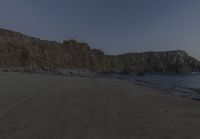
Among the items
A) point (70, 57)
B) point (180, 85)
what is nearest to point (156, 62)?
point (70, 57)

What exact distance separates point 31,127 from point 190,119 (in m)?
5.30

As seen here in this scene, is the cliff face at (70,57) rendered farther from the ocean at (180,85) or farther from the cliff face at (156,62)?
the ocean at (180,85)

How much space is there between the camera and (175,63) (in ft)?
541

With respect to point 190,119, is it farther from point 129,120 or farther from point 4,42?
point 4,42

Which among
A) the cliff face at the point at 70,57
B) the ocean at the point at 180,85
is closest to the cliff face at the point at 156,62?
the cliff face at the point at 70,57

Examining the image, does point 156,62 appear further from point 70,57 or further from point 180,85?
point 180,85

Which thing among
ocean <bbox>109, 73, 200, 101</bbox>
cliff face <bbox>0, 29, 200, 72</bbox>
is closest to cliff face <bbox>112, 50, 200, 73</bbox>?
cliff face <bbox>0, 29, 200, 72</bbox>

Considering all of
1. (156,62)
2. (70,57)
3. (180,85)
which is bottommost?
(180,85)

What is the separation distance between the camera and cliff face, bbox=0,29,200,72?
87500 millimetres

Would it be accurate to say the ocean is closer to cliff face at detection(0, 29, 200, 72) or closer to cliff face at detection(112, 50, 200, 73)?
cliff face at detection(0, 29, 200, 72)

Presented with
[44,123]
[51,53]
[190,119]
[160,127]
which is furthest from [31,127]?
[51,53]

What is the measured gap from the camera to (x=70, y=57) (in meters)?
120

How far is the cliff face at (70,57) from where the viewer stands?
287 feet

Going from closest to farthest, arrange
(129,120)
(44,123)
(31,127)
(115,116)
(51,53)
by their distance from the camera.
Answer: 1. (31,127)
2. (44,123)
3. (129,120)
4. (115,116)
5. (51,53)
